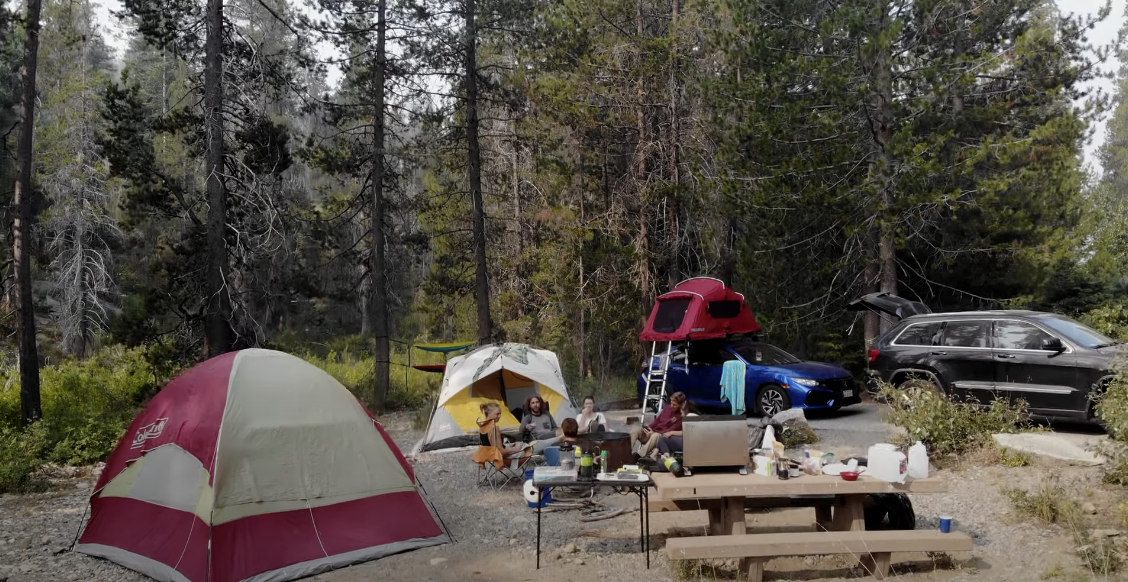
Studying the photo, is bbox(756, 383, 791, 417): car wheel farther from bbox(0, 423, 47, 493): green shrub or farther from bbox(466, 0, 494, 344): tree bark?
bbox(0, 423, 47, 493): green shrub

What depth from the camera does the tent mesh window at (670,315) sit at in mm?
12953

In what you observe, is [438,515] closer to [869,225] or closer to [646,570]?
[646,570]

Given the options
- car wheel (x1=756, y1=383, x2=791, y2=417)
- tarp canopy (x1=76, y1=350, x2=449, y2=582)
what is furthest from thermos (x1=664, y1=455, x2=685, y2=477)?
car wheel (x1=756, y1=383, x2=791, y2=417)

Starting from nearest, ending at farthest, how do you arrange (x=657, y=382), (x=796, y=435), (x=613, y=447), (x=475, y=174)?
(x=613, y=447) < (x=796, y=435) < (x=657, y=382) < (x=475, y=174)

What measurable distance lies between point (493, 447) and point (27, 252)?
26.1ft

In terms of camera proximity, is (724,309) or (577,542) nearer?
(577,542)

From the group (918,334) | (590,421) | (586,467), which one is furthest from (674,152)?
(586,467)

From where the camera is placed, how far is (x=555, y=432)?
9.64 meters

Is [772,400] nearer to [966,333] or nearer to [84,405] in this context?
[966,333]

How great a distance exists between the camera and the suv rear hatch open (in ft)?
39.6

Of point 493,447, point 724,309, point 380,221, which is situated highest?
point 380,221

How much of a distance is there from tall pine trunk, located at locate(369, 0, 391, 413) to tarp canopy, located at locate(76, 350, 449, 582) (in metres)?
8.73

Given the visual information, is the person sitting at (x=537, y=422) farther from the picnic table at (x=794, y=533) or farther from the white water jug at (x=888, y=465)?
the white water jug at (x=888, y=465)

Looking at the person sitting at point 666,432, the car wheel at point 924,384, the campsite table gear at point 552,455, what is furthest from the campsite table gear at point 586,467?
the car wheel at point 924,384
